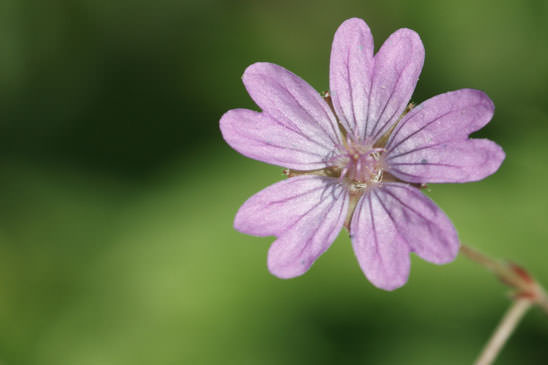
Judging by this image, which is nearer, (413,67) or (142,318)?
(413,67)

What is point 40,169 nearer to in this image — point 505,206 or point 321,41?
point 321,41

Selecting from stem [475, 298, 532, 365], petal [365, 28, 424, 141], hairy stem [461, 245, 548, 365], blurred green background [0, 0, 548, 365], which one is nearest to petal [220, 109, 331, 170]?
petal [365, 28, 424, 141]

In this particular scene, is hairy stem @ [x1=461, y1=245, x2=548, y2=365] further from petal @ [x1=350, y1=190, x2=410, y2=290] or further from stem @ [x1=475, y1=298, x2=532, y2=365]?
petal @ [x1=350, y1=190, x2=410, y2=290]

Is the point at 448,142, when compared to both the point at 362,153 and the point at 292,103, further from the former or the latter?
the point at 292,103

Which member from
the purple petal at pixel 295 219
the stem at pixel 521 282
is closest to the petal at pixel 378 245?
the purple petal at pixel 295 219

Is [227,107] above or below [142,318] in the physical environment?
above

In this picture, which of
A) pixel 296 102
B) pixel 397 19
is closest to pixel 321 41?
pixel 397 19
